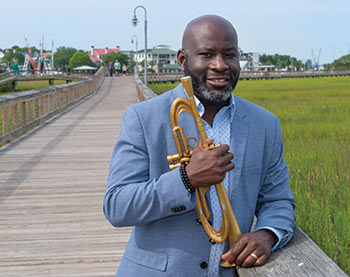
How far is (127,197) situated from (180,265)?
288 millimetres

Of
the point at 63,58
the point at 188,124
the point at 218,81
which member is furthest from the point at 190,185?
the point at 63,58

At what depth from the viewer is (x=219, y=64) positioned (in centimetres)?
180

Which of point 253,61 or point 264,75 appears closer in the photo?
point 264,75

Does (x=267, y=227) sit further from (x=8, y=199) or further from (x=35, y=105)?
(x=35, y=105)

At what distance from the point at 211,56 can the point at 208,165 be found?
42cm

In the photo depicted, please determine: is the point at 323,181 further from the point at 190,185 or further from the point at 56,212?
the point at 190,185

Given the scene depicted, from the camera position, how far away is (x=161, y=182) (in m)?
1.67

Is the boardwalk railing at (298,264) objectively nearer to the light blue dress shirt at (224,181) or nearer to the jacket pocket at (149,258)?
the light blue dress shirt at (224,181)

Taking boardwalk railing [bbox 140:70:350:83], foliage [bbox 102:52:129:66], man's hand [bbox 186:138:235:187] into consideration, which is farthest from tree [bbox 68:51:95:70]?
man's hand [bbox 186:138:235:187]

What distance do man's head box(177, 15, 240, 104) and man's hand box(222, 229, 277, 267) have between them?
466 millimetres

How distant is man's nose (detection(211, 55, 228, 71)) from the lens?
1.80 meters

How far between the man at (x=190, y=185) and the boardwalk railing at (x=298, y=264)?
0.11ft

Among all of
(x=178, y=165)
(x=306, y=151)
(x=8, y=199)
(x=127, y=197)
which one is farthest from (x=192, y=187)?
(x=306, y=151)

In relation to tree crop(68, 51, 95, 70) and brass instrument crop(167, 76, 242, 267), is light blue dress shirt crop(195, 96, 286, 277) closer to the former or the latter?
brass instrument crop(167, 76, 242, 267)
